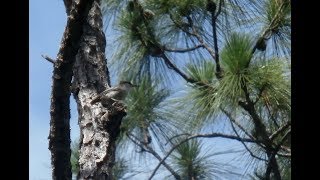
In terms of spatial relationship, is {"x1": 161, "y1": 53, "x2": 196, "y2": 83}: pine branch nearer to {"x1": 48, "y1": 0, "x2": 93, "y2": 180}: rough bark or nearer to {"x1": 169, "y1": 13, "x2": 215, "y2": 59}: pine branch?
{"x1": 169, "y1": 13, "x2": 215, "y2": 59}: pine branch

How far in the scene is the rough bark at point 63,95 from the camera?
0.92 meters

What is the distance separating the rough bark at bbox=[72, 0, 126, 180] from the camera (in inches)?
48.2

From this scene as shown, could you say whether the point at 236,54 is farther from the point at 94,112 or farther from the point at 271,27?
the point at 94,112

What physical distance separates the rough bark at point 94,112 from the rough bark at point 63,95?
29 cm

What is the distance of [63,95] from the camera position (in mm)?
931

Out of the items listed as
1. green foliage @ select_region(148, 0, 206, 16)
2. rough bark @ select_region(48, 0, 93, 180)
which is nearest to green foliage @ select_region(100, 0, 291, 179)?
green foliage @ select_region(148, 0, 206, 16)

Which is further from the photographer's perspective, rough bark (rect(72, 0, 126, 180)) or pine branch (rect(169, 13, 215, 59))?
pine branch (rect(169, 13, 215, 59))

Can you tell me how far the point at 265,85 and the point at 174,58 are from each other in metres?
0.32

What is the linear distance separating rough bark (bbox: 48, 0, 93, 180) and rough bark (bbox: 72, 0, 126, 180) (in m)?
0.29

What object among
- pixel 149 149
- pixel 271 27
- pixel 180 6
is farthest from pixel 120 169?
pixel 271 27

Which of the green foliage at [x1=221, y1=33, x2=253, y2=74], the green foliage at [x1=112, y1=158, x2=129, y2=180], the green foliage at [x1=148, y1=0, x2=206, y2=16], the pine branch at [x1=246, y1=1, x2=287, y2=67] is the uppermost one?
the green foliage at [x1=148, y1=0, x2=206, y2=16]

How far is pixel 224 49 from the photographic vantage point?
1.59m

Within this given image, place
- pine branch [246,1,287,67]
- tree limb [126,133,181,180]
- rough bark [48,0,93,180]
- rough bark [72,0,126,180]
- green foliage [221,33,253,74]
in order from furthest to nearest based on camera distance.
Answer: tree limb [126,133,181,180] < pine branch [246,1,287,67] < green foliage [221,33,253,74] < rough bark [72,0,126,180] < rough bark [48,0,93,180]
